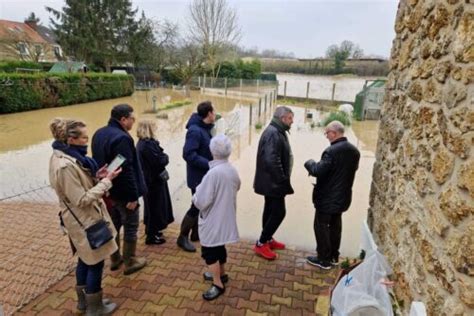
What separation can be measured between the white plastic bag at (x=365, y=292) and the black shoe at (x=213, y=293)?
1076 millimetres

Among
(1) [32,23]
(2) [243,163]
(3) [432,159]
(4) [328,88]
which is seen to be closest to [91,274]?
(3) [432,159]

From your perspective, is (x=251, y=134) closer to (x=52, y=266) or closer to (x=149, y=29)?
(x=52, y=266)

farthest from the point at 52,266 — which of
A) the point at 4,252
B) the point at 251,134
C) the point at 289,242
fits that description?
the point at 251,134

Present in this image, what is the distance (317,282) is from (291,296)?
15.4 inches

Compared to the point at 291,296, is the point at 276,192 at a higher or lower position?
higher

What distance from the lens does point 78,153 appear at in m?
2.38

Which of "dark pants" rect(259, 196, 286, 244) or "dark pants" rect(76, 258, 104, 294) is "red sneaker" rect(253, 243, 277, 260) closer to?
"dark pants" rect(259, 196, 286, 244)

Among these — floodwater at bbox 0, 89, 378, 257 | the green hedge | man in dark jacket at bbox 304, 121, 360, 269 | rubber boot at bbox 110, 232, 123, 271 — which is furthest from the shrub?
man in dark jacket at bbox 304, 121, 360, 269

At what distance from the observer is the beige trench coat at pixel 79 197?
7.37 ft

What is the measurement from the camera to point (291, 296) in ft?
9.78

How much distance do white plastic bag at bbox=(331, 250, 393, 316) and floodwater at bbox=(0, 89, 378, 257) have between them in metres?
1.57

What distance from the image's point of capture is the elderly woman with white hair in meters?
2.62

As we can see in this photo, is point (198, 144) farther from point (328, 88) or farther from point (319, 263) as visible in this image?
point (328, 88)

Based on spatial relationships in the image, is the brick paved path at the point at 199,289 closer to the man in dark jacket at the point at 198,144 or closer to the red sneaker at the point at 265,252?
the red sneaker at the point at 265,252
